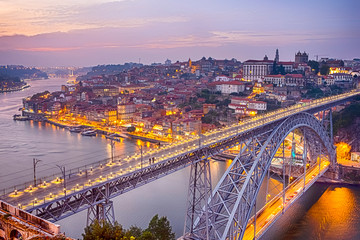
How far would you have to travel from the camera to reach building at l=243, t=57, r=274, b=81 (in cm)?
3359

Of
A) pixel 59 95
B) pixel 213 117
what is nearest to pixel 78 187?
pixel 213 117

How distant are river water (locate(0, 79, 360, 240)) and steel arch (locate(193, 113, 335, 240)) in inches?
66.0

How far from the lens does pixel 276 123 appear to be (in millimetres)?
10289

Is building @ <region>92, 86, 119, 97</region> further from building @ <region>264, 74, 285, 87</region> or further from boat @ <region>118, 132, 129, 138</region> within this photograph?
boat @ <region>118, 132, 129, 138</region>

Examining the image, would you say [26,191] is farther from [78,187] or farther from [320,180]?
[320,180]

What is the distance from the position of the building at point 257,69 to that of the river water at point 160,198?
18118 mm

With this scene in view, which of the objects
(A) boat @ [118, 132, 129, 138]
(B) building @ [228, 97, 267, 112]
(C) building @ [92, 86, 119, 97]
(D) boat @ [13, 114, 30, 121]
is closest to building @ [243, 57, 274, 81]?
(B) building @ [228, 97, 267, 112]

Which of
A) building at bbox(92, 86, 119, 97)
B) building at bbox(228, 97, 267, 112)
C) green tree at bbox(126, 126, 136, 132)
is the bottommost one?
green tree at bbox(126, 126, 136, 132)

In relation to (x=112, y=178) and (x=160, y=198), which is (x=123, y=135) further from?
(x=112, y=178)

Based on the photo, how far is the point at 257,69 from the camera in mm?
34125

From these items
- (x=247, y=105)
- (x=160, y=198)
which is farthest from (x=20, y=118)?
(x=160, y=198)

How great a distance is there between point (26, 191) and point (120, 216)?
4.91m

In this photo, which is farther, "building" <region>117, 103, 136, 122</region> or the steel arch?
"building" <region>117, 103, 136, 122</region>

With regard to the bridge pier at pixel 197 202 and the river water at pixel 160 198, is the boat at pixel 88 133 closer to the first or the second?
the river water at pixel 160 198
